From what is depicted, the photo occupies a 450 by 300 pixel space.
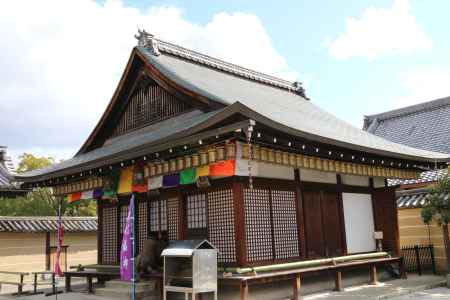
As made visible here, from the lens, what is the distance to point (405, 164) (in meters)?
15.1

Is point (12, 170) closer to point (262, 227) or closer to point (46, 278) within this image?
point (46, 278)

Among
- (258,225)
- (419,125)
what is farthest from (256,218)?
(419,125)

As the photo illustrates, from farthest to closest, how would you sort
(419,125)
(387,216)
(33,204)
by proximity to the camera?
(33,204) < (419,125) < (387,216)

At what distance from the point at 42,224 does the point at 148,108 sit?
9673mm

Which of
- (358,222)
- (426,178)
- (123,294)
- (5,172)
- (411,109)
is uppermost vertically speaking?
(411,109)

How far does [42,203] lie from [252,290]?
95.2 ft

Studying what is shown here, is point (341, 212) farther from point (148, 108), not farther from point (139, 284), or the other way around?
point (148, 108)

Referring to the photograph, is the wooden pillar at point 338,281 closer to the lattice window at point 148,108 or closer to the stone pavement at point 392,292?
the stone pavement at point 392,292

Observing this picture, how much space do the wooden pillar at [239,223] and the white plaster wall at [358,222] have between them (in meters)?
4.62

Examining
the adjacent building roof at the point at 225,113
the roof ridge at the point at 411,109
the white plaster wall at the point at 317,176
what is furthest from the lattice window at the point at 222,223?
the roof ridge at the point at 411,109

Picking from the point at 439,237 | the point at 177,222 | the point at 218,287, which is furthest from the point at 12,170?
the point at 439,237

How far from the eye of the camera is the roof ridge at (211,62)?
1556cm

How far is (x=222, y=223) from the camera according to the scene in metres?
11.0

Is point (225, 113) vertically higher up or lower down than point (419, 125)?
lower down
